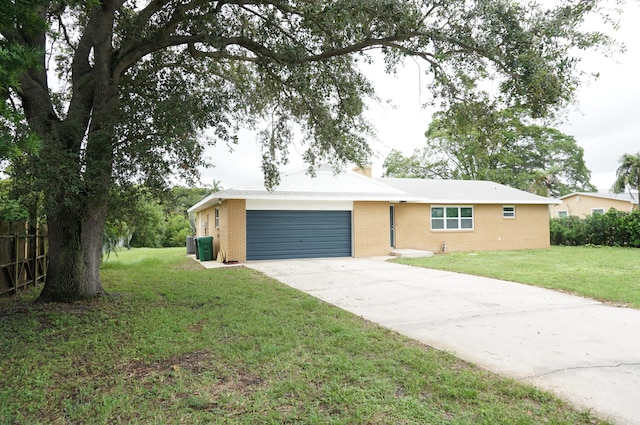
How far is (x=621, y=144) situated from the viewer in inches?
1271

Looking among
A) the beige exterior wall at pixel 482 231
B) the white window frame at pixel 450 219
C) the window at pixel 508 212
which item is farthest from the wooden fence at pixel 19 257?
the window at pixel 508 212

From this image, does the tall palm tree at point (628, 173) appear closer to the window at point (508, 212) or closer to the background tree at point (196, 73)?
the window at point (508, 212)

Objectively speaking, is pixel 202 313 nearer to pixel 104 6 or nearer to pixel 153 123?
pixel 153 123

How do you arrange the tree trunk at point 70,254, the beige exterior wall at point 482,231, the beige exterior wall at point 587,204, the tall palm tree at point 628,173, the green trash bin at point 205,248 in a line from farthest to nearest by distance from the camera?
the beige exterior wall at point 587,204 → the tall palm tree at point 628,173 → the beige exterior wall at point 482,231 → the green trash bin at point 205,248 → the tree trunk at point 70,254

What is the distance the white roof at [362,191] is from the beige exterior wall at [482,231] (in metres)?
0.59

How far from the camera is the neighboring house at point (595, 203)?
2936cm

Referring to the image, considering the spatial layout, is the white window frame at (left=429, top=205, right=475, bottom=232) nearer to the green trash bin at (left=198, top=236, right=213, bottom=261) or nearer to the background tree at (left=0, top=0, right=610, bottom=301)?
the green trash bin at (left=198, top=236, right=213, bottom=261)

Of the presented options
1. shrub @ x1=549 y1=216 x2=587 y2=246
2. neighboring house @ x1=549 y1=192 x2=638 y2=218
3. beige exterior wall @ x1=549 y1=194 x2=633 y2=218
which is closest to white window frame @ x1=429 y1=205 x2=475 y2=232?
shrub @ x1=549 y1=216 x2=587 y2=246

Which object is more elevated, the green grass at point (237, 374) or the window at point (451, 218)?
the window at point (451, 218)

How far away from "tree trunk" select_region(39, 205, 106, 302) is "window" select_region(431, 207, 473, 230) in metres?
15.6

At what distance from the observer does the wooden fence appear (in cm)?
795

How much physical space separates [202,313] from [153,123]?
319 centimetres

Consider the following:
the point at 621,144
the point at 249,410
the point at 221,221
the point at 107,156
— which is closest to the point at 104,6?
the point at 107,156

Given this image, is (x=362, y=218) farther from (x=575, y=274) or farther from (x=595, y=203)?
(x=595, y=203)
